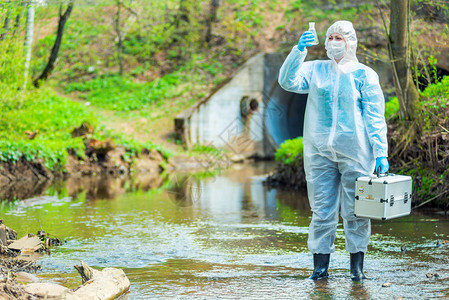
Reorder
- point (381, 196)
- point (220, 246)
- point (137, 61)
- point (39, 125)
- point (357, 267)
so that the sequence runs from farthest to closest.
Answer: point (137, 61)
point (39, 125)
point (220, 246)
point (357, 267)
point (381, 196)

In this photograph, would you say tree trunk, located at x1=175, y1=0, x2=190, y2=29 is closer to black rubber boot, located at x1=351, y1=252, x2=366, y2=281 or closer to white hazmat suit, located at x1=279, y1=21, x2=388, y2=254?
white hazmat suit, located at x1=279, y1=21, x2=388, y2=254

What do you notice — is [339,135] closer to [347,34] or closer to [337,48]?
[337,48]

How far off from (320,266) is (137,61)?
76.8ft

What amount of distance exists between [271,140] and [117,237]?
55.3 ft

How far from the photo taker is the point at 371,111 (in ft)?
19.6

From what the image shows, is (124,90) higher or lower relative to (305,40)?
higher

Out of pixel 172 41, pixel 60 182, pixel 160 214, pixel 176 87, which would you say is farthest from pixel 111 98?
pixel 160 214

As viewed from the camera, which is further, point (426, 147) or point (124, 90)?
point (124, 90)

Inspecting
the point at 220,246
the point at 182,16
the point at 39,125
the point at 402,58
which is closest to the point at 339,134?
the point at 220,246

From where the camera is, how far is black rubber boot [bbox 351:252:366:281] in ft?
19.4

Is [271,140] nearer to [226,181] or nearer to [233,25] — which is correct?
[233,25]

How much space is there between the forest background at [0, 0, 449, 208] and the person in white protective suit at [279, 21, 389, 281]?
8.16 metres

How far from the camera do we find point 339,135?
598cm

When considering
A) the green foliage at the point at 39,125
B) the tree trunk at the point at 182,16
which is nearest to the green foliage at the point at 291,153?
the green foliage at the point at 39,125
